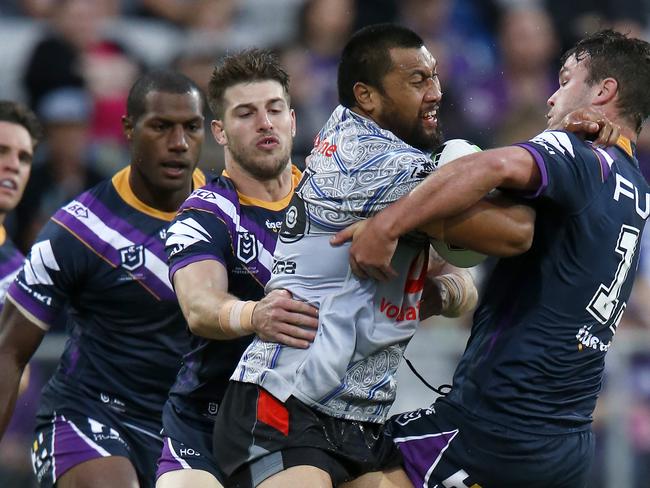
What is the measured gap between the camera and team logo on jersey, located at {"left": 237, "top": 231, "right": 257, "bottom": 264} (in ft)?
16.8

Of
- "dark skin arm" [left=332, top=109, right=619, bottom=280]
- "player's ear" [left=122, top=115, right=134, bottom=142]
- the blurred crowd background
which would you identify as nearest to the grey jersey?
"dark skin arm" [left=332, top=109, right=619, bottom=280]

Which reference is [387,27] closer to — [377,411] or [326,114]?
[377,411]

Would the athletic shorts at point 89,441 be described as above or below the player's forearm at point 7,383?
below

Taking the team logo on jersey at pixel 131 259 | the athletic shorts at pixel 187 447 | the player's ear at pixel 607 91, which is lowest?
the athletic shorts at pixel 187 447

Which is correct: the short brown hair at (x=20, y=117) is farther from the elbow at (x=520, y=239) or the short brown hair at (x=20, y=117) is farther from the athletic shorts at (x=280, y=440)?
the elbow at (x=520, y=239)

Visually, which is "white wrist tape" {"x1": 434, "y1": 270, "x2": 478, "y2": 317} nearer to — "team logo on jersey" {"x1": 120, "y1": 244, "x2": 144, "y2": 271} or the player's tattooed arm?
the player's tattooed arm

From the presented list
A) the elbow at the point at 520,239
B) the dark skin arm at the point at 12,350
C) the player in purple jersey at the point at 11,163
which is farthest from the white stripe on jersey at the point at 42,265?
the elbow at the point at 520,239

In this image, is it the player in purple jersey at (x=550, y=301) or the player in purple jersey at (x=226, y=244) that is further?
the player in purple jersey at (x=226, y=244)

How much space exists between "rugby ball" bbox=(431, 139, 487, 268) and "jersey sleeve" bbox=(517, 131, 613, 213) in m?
0.35

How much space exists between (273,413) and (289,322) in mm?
324

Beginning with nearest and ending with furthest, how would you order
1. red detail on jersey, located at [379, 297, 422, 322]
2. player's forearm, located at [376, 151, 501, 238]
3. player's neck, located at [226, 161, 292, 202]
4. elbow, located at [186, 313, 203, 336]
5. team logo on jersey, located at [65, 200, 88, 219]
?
player's forearm, located at [376, 151, 501, 238] → red detail on jersey, located at [379, 297, 422, 322] → elbow, located at [186, 313, 203, 336] → player's neck, located at [226, 161, 292, 202] → team logo on jersey, located at [65, 200, 88, 219]

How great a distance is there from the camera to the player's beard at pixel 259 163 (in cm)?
537

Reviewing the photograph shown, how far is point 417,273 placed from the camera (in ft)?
14.4

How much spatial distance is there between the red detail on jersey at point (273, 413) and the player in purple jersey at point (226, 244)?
0.98ft
